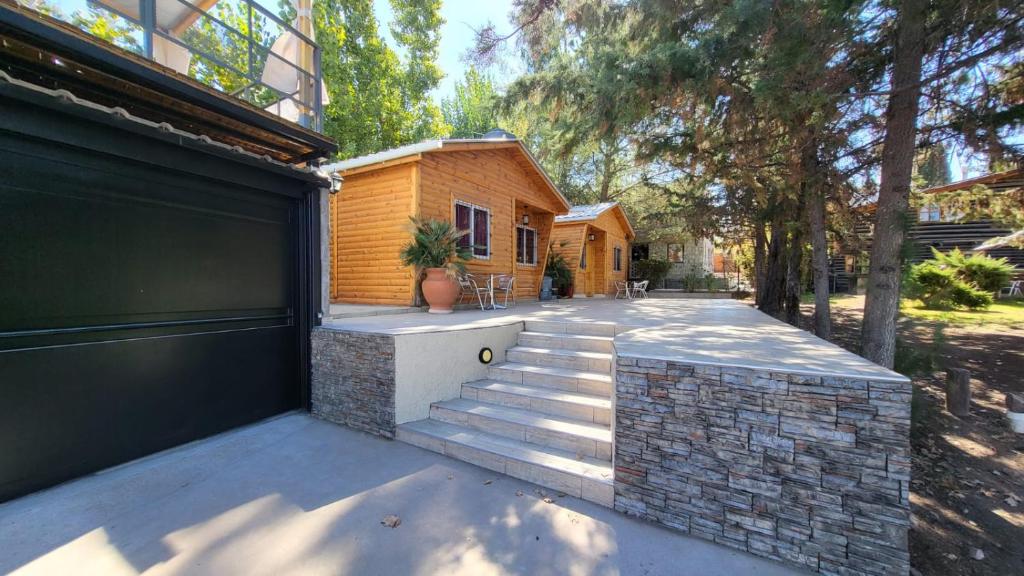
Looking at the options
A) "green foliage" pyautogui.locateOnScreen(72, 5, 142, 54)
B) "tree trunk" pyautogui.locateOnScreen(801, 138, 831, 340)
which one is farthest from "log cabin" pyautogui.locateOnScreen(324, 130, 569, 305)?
"tree trunk" pyautogui.locateOnScreen(801, 138, 831, 340)

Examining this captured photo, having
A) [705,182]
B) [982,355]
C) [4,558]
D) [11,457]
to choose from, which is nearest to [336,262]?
[11,457]


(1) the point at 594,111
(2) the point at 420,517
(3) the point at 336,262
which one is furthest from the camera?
(3) the point at 336,262

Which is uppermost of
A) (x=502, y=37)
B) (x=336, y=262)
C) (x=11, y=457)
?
(x=502, y=37)

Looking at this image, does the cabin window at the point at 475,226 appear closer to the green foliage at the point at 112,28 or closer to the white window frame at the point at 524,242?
Result: the white window frame at the point at 524,242

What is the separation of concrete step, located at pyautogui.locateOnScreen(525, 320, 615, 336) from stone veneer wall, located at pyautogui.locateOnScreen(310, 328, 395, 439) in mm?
2103

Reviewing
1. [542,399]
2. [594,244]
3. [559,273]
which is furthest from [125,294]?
[594,244]

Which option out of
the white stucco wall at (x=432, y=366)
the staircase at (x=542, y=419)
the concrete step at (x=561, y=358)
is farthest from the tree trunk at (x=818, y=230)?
the white stucco wall at (x=432, y=366)

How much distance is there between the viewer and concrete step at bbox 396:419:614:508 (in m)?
2.91

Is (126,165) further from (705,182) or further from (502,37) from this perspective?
(705,182)

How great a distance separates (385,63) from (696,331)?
62.9ft

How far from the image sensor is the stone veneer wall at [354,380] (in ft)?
13.1

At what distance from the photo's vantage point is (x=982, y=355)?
741 cm

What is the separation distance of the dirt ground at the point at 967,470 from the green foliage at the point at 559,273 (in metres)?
8.12

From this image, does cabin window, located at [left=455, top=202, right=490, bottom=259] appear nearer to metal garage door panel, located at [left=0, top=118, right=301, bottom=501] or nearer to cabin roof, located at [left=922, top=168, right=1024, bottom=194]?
metal garage door panel, located at [left=0, top=118, right=301, bottom=501]
